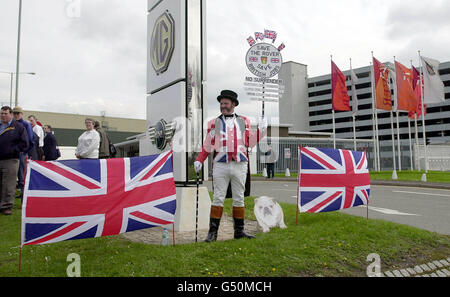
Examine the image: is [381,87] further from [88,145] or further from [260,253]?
[260,253]

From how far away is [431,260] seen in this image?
4.50 meters

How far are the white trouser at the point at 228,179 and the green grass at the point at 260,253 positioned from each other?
627 mm

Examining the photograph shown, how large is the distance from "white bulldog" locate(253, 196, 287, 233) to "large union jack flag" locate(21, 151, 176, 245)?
1530mm

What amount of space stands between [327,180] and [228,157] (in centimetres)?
215

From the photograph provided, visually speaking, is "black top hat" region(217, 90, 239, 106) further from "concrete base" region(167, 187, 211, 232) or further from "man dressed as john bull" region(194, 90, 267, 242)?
"concrete base" region(167, 187, 211, 232)

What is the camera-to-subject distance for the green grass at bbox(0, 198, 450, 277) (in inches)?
144

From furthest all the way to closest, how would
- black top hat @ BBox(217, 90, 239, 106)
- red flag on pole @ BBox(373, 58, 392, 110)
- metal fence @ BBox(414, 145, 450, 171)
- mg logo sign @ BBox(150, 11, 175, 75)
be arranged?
metal fence @ BBox(414, 145, 450, 171)
red flag on pole @ BBox(373, 58, 392, 110)
mg logo sign @ BBox(150, 11, 175, 75)
black top hat @ BBox(217, 90, 239, 106)

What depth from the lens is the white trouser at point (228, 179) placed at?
15.8ft

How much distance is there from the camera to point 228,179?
16.1 ft

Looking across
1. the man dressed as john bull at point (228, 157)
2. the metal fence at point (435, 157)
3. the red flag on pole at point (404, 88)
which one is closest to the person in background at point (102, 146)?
the man dressed as john bull at point (228, 157)

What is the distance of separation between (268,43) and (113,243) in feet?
21.2

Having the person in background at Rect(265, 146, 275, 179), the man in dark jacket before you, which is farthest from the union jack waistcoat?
the person in background at Rect(265, 146, 275, 179)
